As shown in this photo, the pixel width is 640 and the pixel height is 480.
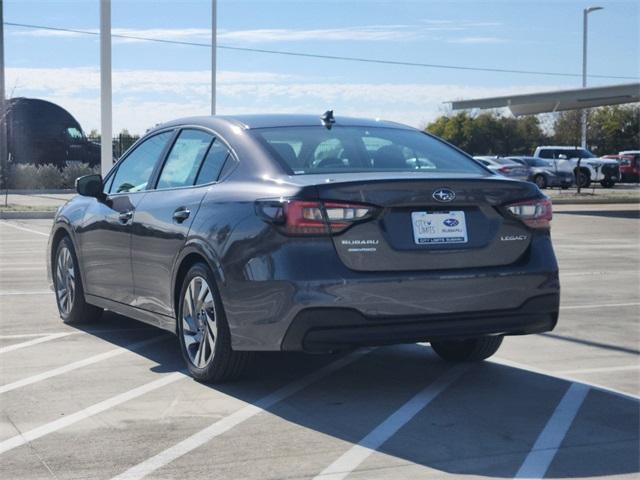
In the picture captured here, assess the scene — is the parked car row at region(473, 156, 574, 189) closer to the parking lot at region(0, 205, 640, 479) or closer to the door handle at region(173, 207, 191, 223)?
the parking lot at region(0, 205, 640, 479)

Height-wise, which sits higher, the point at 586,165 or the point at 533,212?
the point at 533,212

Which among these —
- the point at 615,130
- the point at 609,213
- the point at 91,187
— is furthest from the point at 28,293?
the point at 615,130

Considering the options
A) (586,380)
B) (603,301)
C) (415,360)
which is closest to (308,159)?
(415,360)

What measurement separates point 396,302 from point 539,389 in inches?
47.7

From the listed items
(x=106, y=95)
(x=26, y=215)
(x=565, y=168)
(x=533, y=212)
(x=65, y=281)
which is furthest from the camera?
(x=565, y=168)

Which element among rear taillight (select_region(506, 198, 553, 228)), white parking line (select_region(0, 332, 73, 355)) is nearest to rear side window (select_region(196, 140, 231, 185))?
rear taillight (select_region(506, 198, 553, 228))

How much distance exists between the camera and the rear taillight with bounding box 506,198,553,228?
20.1 ft

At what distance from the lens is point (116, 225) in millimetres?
7535

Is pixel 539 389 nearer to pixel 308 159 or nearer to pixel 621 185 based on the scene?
pixel 308 159

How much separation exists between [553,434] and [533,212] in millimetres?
1406

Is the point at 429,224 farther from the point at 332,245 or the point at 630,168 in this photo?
the point at 630,168

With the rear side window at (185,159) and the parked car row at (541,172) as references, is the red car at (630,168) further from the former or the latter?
the rear side window at (185,159)

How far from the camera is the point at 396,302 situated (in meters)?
5.72

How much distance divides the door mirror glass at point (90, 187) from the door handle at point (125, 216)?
20.9 inches
